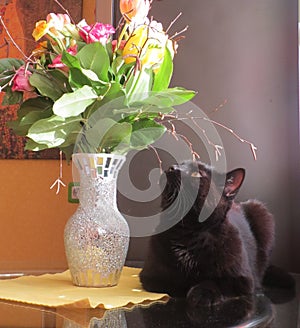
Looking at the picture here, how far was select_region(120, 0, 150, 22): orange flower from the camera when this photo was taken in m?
0.98

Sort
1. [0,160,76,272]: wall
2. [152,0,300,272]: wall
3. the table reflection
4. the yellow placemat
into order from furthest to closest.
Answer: [0,160,76,272]: wall
[152,0,300,272]: wall
the yellow placemat
the table reflection

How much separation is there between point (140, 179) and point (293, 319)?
2.36ft

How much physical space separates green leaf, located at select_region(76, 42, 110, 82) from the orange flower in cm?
11

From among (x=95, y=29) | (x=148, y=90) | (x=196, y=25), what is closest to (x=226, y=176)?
(x=148, y=90)

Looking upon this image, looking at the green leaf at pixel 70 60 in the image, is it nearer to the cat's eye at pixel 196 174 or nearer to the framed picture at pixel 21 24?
the cat's eye at pixel 196 174

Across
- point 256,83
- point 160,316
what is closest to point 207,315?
point 160,316

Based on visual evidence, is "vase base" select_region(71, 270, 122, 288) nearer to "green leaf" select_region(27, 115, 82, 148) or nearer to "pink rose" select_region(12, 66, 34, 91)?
"green leaf" select_region(27, 115, 82, 148)

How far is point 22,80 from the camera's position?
97cm

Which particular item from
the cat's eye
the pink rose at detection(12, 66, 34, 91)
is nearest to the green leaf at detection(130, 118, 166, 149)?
the cat's eye

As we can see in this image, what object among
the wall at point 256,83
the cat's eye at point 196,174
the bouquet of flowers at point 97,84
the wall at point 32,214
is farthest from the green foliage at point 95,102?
the wall at point 32,214

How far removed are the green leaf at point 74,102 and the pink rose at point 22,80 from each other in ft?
0.41

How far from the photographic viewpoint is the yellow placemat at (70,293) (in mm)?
837

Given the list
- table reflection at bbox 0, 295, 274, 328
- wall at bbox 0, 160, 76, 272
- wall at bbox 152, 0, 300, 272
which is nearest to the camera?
table reflection at bbox 0, 295, 274, 328

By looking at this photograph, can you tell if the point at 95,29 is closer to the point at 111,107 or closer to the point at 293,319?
the point at 111,107
